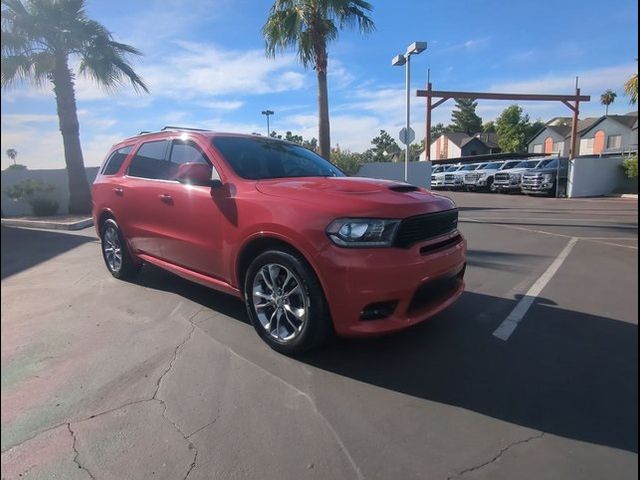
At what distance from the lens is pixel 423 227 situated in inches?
136

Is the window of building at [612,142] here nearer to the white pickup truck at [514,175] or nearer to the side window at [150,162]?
the white pickup truck at [514,175]

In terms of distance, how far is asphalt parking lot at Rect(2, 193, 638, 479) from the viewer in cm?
222

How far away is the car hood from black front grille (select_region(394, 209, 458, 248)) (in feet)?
0.18

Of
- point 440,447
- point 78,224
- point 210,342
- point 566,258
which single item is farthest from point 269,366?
point 78,224

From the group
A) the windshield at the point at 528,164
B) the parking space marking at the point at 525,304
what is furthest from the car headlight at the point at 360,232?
the windshield at the point at 528,164

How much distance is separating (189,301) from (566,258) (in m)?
5.66

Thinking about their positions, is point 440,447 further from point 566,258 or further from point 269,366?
point 566,258

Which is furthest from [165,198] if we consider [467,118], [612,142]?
[467,118]

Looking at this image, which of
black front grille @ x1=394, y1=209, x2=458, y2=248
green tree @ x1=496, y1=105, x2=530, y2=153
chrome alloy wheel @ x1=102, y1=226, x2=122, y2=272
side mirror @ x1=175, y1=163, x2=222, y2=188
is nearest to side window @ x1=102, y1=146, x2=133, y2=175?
chrome alloy wheel @ x1=102, y1=226, x2=122, y2=272

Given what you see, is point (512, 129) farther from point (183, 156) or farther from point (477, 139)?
point (183, 156)

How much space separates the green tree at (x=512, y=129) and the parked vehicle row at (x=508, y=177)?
38.9m

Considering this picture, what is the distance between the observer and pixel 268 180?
402 centimetres

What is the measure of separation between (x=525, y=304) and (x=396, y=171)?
673 inches

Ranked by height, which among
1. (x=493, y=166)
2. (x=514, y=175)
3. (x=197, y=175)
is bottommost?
(x=514, y=175)
